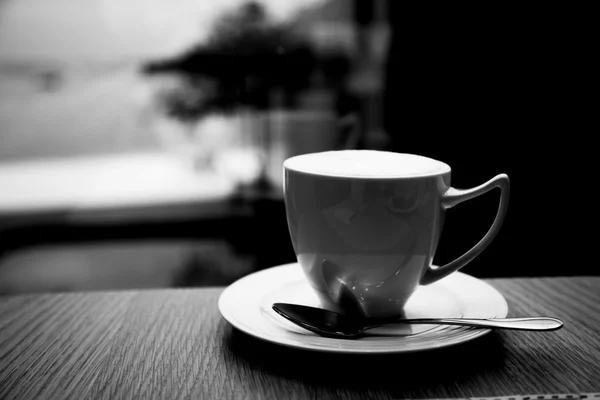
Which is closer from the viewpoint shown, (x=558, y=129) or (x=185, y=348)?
(x=185, y=348)

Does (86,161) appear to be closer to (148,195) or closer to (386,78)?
(148,195)

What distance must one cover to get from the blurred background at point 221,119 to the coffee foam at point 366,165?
1.12 metres

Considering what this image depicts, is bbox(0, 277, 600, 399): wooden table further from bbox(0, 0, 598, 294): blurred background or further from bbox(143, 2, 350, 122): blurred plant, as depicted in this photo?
bbox(143, 2, 350, 122): blurred plant

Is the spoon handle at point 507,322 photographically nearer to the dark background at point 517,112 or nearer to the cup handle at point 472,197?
the cup handle at point 472,197

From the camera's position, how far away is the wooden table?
0.33m

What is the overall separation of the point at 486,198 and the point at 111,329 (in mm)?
1174

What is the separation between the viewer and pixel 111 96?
1845mm

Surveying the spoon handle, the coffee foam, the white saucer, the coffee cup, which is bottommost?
the white saucer

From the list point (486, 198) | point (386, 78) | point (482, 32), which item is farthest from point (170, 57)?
point (486, 198)

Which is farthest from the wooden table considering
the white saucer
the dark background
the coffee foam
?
the dark background

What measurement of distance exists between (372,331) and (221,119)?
1.46 meters

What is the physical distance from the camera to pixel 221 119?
1.78m

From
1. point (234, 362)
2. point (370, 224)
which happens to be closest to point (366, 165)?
point (370, 224)

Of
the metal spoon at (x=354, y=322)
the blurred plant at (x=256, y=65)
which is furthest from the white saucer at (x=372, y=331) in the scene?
A: the blurred plant at (x=256, y=65)
